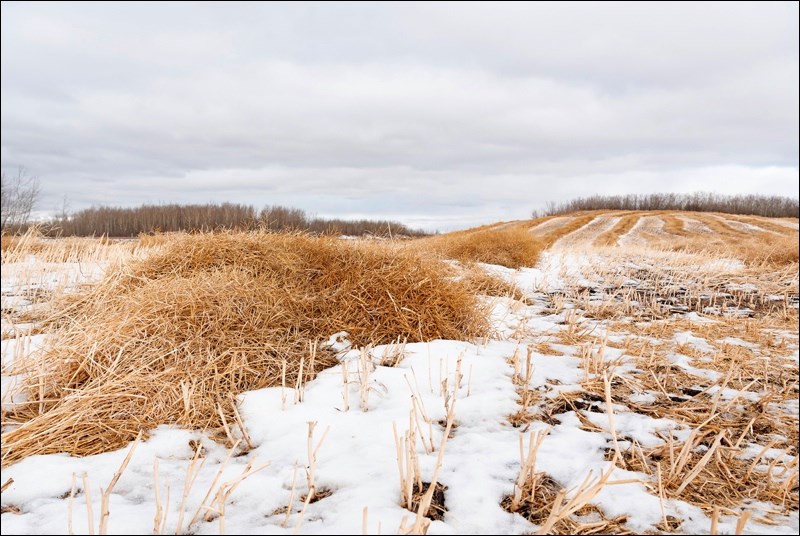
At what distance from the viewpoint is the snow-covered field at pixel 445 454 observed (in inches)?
74.1

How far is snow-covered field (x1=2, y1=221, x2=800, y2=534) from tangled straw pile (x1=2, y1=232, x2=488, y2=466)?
0.20 meters

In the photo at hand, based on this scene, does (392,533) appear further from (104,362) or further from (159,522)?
(104,362)

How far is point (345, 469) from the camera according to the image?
2260mm

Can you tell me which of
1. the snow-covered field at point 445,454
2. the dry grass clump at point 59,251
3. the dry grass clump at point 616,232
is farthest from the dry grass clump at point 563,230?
the snow-covered field at point 445,454

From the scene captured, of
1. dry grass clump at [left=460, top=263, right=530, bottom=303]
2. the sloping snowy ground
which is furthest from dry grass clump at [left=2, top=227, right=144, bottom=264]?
dry grass clump at [left=460, top=263, right=530, bottom=303]

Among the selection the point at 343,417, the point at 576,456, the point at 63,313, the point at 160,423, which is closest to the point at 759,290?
the point at 576,456

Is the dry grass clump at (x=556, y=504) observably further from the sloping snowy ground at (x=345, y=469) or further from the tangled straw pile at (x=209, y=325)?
the tangled straw pile at (x=209, y=325)

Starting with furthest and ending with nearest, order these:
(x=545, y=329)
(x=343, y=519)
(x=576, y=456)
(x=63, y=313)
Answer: (x=545, y=329)
(x=63, y=313)
(x=576, y=456)
(x=343, y=519)

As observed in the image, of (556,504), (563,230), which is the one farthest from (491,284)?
(563,230)

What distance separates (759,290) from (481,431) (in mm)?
7540

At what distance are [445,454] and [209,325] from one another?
2332mm

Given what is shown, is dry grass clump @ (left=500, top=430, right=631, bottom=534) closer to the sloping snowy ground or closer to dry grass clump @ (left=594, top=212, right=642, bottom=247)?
the sloping snowy ground

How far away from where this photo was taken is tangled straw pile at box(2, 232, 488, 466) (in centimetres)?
282

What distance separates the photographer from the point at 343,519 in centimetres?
186
